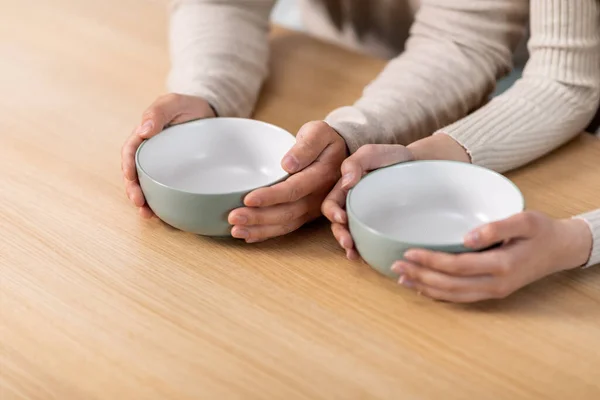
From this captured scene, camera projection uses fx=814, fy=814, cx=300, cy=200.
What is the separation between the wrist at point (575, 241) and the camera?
73cm

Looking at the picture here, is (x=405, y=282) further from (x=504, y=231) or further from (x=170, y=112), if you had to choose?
(x=170, y=112)

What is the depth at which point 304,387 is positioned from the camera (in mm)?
628

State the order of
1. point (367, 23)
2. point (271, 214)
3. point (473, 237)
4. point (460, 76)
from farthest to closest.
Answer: point (367, 23) < point (460, 76) < point (271, 214) < point (473, 237)

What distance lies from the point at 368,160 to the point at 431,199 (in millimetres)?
74

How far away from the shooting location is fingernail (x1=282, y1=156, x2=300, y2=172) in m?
0.80

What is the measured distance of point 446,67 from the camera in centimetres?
100

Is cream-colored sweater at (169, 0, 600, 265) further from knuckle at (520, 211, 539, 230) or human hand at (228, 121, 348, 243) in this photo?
knuckle at (520, 211, 539, 230)

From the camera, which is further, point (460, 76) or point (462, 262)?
point (460, 76)

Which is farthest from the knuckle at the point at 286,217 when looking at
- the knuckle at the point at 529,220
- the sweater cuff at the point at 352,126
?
the knuckle at the point at 529,220

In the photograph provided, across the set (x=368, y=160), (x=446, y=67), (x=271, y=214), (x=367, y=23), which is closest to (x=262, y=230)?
(x=271, y=214)

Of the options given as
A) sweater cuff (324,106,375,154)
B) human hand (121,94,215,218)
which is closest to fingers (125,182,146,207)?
human hand (121,94,215,218)

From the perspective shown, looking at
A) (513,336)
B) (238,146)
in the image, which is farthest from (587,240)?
(238,146)

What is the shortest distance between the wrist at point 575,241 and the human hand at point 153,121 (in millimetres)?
400

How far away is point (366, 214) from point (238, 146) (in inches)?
7.7
